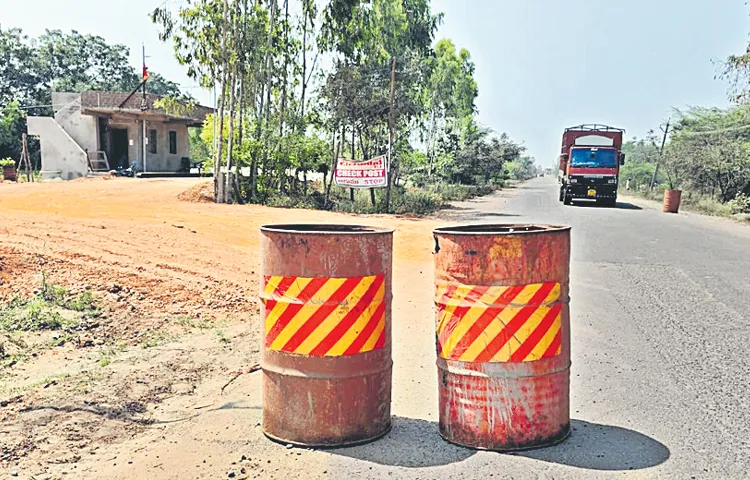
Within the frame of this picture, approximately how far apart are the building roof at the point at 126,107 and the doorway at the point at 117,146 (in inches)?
78.4

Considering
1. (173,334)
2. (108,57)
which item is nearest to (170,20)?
(173,334)

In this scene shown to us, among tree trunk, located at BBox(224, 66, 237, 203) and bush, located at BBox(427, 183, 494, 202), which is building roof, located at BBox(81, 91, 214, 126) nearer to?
bush, located at BBox(427, 183, 494, 202)

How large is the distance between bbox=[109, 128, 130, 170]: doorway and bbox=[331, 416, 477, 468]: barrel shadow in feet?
119

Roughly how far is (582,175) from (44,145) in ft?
85.6

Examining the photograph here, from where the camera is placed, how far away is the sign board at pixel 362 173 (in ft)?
67.6

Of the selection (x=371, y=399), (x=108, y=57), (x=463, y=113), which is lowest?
(x=371, y=399)

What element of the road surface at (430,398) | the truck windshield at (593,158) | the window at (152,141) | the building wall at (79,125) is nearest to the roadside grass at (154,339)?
the road surface at (430,398)

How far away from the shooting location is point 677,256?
12.6m

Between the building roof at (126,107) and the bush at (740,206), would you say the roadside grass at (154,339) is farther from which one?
the building roof at (126,107)

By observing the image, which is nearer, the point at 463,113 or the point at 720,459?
the point at 720,459

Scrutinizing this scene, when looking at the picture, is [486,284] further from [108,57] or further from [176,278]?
[108,57]

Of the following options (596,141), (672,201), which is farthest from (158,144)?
(672,201)

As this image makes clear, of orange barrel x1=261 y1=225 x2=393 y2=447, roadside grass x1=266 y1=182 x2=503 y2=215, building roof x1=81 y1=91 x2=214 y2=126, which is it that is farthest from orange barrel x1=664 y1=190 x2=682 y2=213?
orange barrel x1=261 y1=225 x2=393 y2=447

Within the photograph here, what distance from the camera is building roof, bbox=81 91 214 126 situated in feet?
112
